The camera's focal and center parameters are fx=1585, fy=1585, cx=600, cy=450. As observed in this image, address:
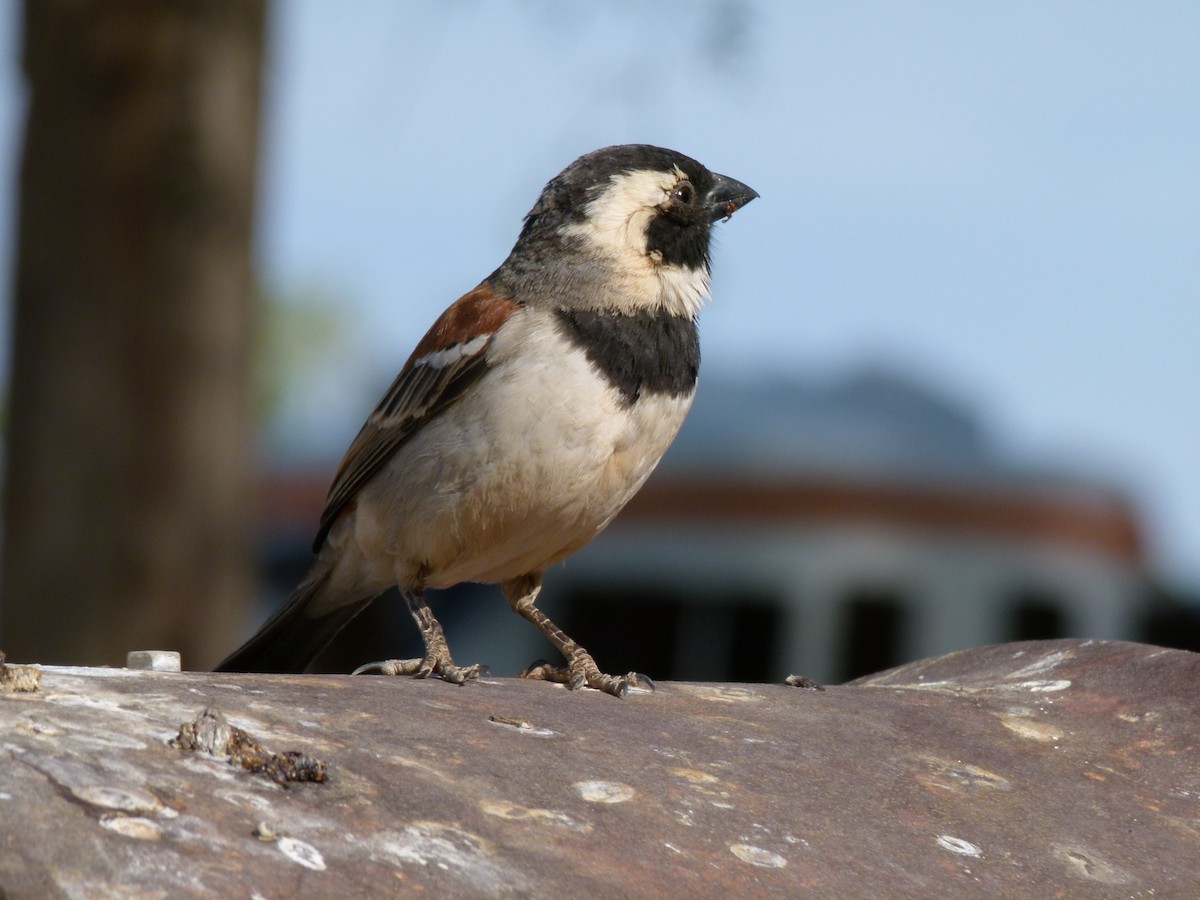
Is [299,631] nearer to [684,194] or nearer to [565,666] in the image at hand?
[565,666]

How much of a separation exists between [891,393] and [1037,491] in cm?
245

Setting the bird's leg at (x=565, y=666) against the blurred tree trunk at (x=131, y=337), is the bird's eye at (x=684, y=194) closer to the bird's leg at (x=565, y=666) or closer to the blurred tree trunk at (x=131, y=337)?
the bird's leg at (x=565, y=666)

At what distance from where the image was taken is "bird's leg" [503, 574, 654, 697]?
140 inches

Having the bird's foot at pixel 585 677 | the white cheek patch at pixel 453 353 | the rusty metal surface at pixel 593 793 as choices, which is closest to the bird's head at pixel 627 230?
the white cheek patch at pixel 453 353

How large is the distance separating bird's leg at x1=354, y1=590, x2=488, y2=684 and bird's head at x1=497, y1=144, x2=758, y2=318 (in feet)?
3.21

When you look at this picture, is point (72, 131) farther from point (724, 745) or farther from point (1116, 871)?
point (1116, 871)

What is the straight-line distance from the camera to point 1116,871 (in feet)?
7.58

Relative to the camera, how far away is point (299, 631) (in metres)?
5.20

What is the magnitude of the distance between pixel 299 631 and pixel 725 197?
1977 mm

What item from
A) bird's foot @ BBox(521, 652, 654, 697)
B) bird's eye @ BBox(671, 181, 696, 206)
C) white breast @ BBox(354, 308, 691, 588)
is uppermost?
bird's eye @ BBox(671, 181, 696, 206)

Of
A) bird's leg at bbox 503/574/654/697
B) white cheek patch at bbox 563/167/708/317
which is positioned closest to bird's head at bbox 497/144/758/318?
white cheek patch at bbox 563/167/708/317

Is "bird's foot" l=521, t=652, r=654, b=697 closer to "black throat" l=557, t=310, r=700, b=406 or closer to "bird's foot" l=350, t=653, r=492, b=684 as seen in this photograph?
"bird's foot" l=350, t=653, r=492, b=684

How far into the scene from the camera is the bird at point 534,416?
4.22m

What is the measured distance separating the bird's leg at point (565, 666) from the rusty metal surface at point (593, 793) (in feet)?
1.47
